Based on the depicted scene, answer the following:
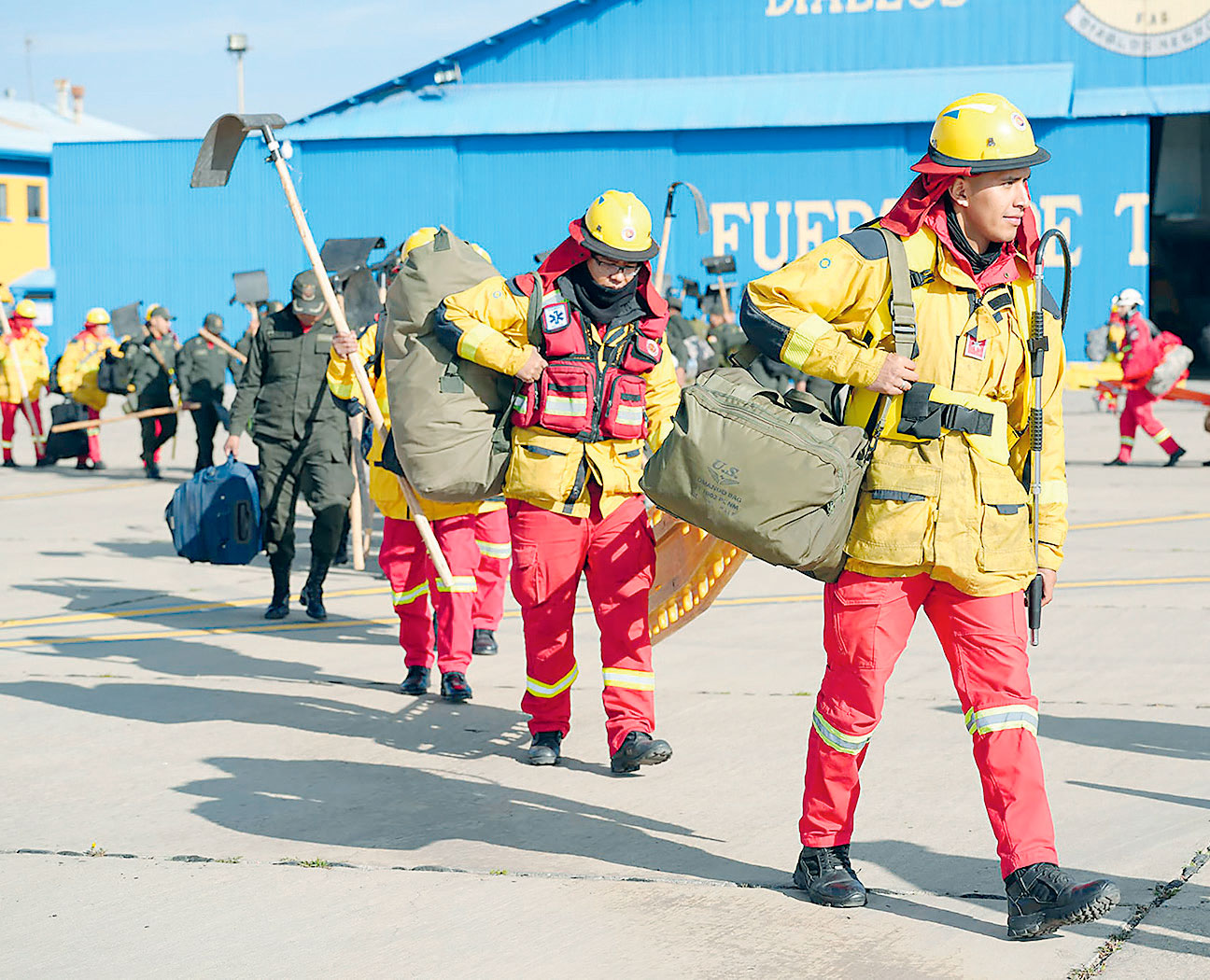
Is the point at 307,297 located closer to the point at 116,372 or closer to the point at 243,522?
the point at 243,522

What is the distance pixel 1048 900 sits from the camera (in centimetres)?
409

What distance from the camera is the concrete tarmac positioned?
416 centimetres

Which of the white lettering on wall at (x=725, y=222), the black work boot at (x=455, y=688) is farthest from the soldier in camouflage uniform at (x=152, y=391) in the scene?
the white lettering on wall at (x=725, y=222)

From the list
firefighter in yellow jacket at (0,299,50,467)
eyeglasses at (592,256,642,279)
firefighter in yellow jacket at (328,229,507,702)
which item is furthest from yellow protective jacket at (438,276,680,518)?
firefighter in yellow jacket at (0,299,50,467)

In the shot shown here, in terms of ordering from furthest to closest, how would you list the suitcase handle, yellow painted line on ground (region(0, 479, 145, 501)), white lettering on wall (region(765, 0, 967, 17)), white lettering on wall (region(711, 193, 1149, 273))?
white lettering on wall (region(765, 0, 967, 17)), white lettering on wall (region(711, 193, 1149, 273)), yellow painted line on ground (region(0, 479, 145, 501)), the suitcase handle

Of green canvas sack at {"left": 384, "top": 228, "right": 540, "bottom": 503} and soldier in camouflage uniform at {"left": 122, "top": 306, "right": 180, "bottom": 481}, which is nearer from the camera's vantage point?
green canvas sack at {"left": 384, "top": 228, "right": 540, "bottom": 503}

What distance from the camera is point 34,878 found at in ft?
15.8

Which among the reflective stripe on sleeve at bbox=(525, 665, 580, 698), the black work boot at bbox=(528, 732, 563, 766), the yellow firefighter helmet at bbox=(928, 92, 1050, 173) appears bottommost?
the black work boot at bbox=(528, 732, 563, 766)

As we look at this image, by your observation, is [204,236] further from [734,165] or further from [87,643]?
[87,643]

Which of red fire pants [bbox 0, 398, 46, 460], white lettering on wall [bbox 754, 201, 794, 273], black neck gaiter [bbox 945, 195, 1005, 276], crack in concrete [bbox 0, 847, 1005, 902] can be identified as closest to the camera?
black neck gaiter [bbox 945, 195, 1005, 276]

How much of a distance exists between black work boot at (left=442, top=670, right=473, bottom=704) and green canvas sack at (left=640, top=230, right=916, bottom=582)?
3014mm

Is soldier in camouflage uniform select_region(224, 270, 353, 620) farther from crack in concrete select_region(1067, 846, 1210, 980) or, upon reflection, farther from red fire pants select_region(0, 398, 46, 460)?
red fire pants select_region(0, 398, 46, 460)

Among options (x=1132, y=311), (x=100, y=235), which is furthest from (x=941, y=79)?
(x=100, y=235)

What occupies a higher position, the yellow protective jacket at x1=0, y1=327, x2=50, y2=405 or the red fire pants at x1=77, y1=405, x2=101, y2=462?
the yellow protective jacket at x1=0, y1=327, x2=50, y2=405
